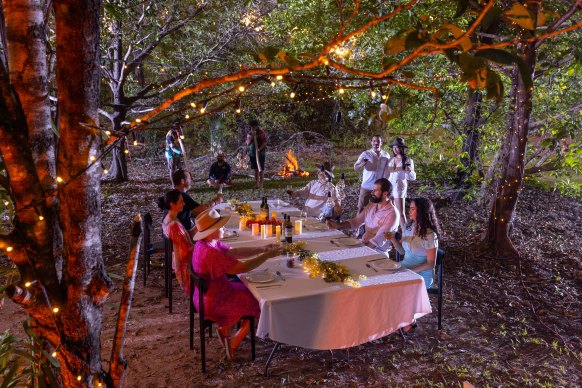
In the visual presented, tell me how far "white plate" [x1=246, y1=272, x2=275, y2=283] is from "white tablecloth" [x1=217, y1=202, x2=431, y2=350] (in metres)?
0.04

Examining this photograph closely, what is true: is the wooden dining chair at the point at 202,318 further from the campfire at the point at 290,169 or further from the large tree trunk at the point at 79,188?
the campfire at the point at 290,169

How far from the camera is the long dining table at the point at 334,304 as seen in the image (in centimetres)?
309

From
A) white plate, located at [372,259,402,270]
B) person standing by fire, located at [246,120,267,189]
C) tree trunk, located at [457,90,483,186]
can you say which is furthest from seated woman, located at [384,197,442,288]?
person standing by fire, located at [246,120,267,189]

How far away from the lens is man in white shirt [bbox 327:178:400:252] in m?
4.73

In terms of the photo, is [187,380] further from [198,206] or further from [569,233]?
[569,233]

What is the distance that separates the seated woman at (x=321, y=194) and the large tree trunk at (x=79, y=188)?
447 centimetres

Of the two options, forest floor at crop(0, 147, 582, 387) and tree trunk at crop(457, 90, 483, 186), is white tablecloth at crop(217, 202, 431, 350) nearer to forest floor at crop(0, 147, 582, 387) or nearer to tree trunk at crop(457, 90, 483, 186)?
forest floor at crop(0, 147, 582, 387)

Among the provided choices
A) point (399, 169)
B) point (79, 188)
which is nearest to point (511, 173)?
point (399, 169)

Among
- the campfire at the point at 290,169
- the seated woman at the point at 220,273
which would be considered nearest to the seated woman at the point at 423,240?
the seated woman at the point at 220,273

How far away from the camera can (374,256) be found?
4.01 metres

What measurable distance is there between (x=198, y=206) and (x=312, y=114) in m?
11.0

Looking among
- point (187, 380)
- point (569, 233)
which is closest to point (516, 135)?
point (569, 233)

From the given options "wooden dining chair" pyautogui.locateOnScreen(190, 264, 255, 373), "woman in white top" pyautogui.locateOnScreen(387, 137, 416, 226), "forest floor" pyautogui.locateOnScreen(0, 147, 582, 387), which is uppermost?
"woman in white top" pyautogui.locateOnScreen(387, 137, 416, 226)

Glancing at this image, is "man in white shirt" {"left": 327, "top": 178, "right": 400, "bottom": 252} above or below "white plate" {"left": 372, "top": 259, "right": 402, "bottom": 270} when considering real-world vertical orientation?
above
